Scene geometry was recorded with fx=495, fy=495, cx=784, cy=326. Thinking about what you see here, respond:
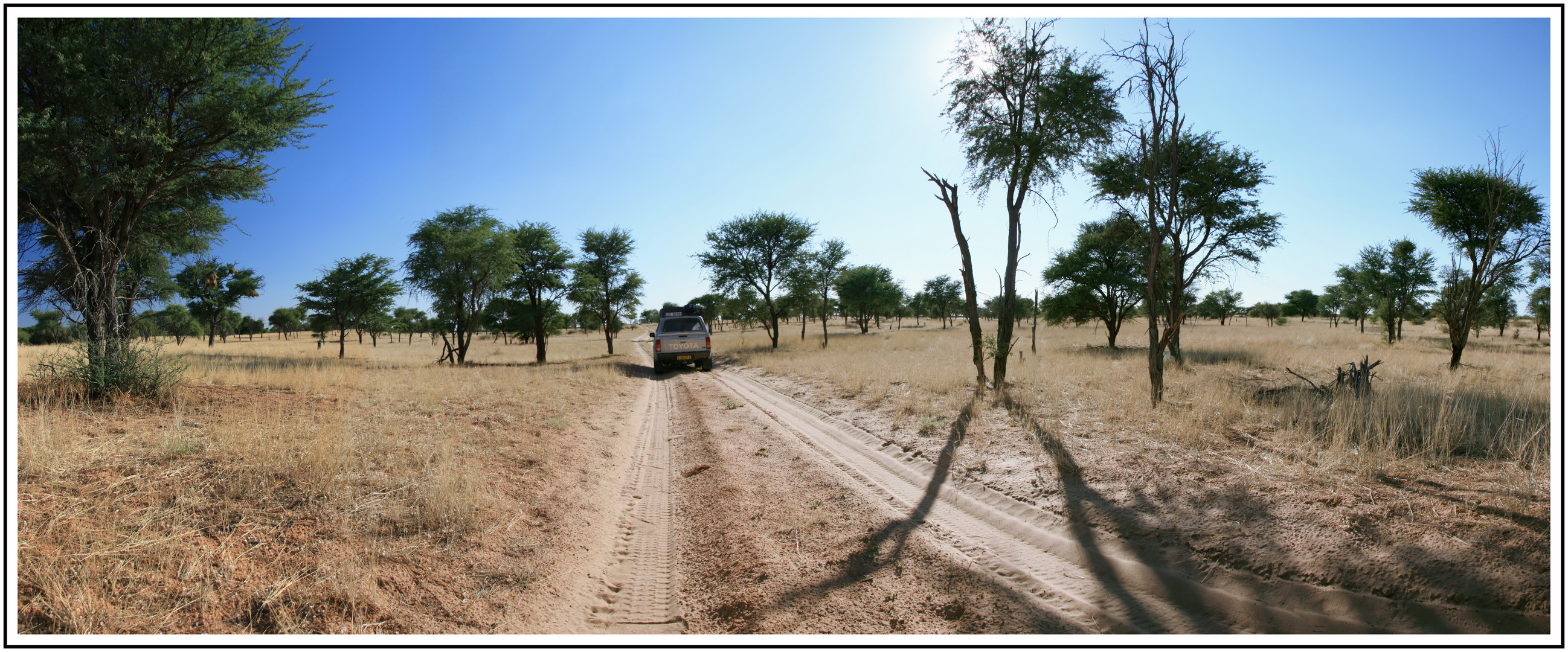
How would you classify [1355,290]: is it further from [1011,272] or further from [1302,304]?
[1302,304]

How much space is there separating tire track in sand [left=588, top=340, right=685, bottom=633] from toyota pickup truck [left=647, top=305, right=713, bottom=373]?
12879 mm

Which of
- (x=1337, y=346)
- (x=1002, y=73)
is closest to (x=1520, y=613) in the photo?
(x=1002, y=73)

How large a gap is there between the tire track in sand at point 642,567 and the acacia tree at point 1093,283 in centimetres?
2526

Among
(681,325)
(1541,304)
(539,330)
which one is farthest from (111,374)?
(1541,304)

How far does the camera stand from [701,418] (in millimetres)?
9562

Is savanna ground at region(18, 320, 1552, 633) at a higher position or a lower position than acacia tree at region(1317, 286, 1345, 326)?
lower

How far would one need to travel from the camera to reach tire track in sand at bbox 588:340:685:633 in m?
3.26

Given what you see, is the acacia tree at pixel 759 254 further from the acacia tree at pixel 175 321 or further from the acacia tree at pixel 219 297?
the acacia tree at pixel 175 321

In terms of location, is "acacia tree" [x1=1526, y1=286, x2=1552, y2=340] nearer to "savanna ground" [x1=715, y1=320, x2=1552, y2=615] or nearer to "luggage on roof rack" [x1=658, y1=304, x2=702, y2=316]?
"savanna ground" [x1=715, y1=320, x2=1552, y2=615]

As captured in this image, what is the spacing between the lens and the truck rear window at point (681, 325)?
20047 millimetres

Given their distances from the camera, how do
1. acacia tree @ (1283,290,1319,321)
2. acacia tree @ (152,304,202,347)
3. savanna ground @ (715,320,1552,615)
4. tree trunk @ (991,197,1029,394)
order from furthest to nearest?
1. acacia tree @ (1283,290,1319,321)
2. acacia tree @ (152,304,202,347)
3. tree trunk @ (991,197,1029,394)
4. savanna ground @ (715,320,1552,615)

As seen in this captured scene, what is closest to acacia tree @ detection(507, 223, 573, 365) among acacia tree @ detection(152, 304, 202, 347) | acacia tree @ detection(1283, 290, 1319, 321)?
acacia tree @ detection(152, 304, 202, 347)

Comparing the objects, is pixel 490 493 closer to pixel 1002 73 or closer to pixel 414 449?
pixel 414 449

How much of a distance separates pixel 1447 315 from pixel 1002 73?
1542cm
